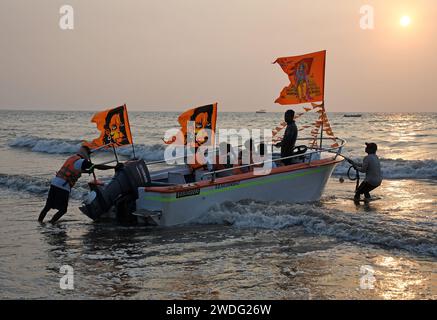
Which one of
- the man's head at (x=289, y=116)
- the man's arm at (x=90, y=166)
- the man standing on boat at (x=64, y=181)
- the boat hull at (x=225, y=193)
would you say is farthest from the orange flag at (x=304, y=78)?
the man standing on boat at (x=64, y=181)

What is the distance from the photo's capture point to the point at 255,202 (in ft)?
34.1

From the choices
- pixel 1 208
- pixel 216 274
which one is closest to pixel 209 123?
pixel 216 274

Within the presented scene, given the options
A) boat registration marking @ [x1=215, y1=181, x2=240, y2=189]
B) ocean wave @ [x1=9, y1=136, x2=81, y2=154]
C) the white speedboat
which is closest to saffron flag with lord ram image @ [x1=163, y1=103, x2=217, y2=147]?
the white speedboat

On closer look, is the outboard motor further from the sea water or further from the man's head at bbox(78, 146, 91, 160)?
the man's head at bbox(78, 146, 91, 160)

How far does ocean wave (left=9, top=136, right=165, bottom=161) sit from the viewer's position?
29719mm

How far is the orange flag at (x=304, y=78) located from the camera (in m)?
11.2

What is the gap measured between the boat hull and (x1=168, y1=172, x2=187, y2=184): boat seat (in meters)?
1.09

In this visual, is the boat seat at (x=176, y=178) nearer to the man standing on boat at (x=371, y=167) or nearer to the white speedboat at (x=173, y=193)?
the white speedboat at (x=173, y=193)

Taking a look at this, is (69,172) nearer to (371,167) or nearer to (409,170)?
(371,167)

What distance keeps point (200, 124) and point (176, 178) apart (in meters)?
1.61

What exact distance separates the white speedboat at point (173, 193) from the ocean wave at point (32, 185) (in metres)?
3.88

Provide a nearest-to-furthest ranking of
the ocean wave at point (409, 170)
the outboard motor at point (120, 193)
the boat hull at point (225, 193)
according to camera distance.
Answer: the boat hull at point (225, 193), the outboard motor at point (120, 193), the ocean wave at point (409, 170)

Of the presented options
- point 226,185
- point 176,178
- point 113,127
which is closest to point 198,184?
point 226,185
